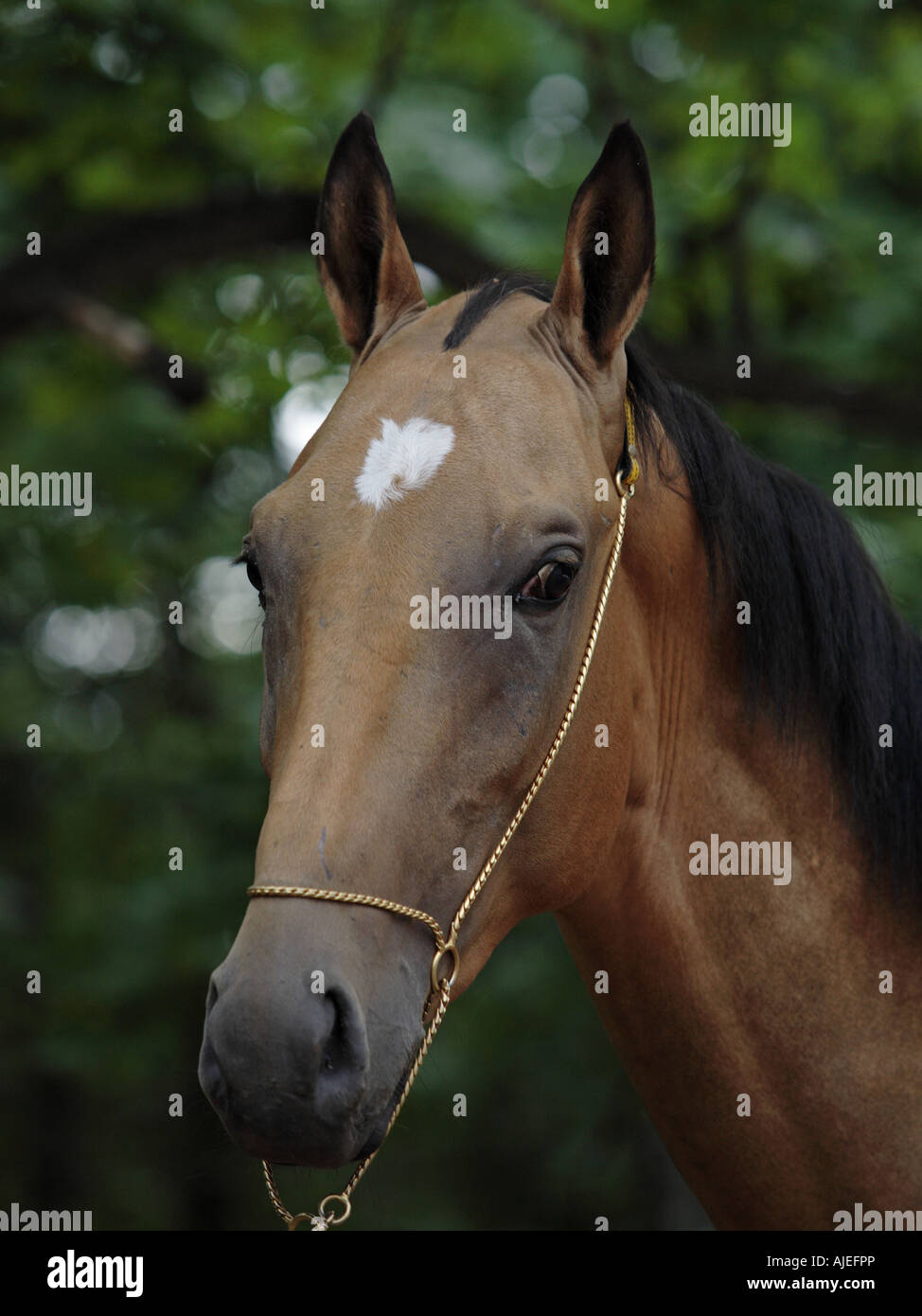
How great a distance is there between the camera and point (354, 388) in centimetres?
299

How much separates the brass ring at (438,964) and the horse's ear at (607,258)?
1.49m

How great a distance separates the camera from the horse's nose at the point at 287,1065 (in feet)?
6.92

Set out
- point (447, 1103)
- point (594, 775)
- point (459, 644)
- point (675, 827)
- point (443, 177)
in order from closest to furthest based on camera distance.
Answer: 1. point (459, 644)
2. point (594, 775)
3. point (675, 827)
4. point (443, 177)
5. point (447, 1103)

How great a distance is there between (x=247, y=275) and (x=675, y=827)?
21.3 ft

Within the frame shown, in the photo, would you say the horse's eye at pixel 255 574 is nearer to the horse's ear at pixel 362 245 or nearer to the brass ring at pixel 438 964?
the horse's ear at pixel 362 245

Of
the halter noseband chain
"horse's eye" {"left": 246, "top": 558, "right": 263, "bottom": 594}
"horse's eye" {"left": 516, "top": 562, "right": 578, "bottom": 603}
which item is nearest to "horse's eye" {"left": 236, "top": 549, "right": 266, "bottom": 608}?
"horse's eye" {"left": 246, "top": 558, "right": 263, "bottom": 594}

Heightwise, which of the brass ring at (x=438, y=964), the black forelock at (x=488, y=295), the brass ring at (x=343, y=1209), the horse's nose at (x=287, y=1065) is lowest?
the brass ring at (x=343, y=1209)

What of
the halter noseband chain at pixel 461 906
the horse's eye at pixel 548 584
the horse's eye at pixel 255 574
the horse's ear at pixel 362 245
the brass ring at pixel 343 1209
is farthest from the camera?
the horse's ear at pixel 362 245

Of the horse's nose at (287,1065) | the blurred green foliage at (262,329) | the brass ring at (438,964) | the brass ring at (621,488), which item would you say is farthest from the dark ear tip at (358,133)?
the horse's nose at (287,1065)

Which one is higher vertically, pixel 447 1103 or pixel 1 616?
pixel 1 616

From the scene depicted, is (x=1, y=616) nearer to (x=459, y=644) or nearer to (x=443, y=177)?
(x=443, y=177)

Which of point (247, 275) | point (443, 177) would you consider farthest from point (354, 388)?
point (247, 275)

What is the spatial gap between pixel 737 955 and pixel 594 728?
75cm

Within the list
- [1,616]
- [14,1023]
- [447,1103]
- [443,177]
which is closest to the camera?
[443,177]
